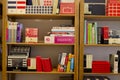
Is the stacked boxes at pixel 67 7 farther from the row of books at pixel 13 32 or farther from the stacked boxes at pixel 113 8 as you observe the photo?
the row of books at pixel 13 32

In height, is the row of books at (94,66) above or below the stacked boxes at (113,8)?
below

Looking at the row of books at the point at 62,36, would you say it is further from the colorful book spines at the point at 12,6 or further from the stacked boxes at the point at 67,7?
the colorful book spines at the point at 12,6

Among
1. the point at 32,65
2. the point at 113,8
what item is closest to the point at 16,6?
the point at 32,65

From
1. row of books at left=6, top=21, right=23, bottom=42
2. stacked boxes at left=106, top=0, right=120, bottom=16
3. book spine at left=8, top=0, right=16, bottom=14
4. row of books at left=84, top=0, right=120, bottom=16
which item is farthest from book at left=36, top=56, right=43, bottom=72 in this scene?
stacked boxes at left=106, top=0, right=120, bottom=16

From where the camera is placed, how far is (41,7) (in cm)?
278

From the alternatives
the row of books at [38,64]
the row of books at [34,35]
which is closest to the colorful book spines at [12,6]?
the row of books at [34,35]

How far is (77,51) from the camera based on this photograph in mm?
2748

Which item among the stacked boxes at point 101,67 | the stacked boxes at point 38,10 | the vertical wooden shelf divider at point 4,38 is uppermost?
the stacked boxes at point 38,10

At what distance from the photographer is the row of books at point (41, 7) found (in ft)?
9.02

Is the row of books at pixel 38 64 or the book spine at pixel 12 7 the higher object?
the book spine at pixel 12 7

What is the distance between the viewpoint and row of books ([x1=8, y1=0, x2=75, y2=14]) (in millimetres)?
2750

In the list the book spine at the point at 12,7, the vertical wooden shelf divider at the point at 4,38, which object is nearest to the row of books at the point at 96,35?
the book spine at the point at 12,7

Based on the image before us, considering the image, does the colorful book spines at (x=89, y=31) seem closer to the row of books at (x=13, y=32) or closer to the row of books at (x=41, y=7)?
the row of books at (x=41, y=7)

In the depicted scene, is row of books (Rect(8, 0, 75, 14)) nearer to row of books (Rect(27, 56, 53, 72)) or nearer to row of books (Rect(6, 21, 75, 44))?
row of books (Rect(6, 21, 75, 44))
